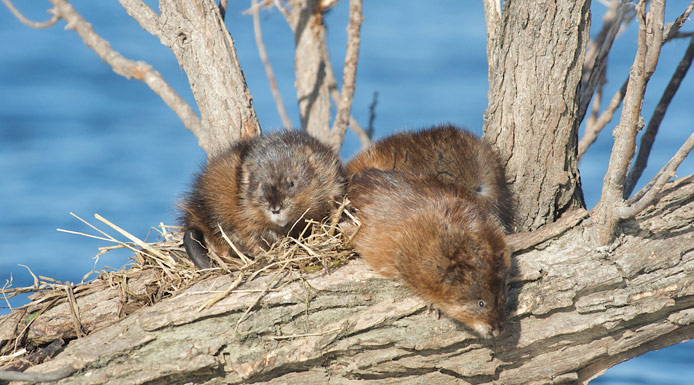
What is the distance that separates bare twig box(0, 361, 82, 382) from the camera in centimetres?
332

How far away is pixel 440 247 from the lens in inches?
127

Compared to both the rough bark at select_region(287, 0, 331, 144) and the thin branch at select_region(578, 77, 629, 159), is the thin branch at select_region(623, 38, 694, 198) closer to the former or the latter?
the thin branch at select_region(578, 77, 629, 159)

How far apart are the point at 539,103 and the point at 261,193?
177 centimetres

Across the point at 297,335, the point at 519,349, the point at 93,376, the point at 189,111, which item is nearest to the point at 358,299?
the point at 297,335

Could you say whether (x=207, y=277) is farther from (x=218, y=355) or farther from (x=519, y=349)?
(x=519, y=349)

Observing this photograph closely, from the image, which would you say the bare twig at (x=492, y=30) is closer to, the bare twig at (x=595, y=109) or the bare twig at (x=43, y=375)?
the bare twig at (x=595, y=109)

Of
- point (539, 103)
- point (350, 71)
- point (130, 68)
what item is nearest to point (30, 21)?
point (130, 68)

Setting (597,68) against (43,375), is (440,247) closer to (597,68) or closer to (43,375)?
(43,375)

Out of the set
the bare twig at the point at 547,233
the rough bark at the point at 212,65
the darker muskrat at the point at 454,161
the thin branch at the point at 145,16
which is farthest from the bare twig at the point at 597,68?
the thin branch at the point at 145,16

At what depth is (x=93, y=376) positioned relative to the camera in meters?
3.38

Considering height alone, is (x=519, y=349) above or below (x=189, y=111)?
below

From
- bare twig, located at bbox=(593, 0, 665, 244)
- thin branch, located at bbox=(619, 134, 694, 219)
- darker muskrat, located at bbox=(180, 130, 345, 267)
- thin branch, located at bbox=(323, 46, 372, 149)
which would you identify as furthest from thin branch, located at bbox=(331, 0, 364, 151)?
thin branch, located at bbox=(619, 134, 694, 219)

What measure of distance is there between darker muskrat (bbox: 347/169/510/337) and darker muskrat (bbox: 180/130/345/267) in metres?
0.38

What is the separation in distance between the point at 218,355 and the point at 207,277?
1.63 feet
